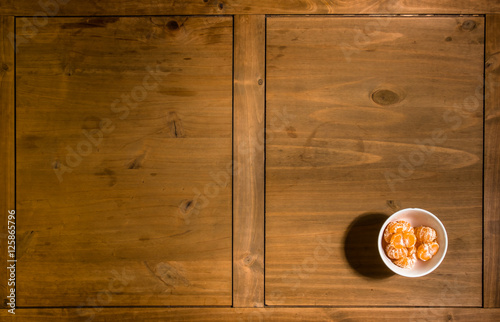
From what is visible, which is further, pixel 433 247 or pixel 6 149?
pixel 6 149

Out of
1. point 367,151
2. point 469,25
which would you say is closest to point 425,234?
point 367,151

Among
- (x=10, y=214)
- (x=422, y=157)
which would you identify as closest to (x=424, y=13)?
(x=422, y=157)

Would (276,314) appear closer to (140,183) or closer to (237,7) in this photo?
(140,183)

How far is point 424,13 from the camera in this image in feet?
4.86

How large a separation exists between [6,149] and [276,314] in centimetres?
147

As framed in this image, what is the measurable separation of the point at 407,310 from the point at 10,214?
190 cm

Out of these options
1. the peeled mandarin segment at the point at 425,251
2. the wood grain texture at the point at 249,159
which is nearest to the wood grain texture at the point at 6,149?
the wood grain texture at the point at 249,159

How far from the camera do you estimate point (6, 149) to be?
4.92 feet

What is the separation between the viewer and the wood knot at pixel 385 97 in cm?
148

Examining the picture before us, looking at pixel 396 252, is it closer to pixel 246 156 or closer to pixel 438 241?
pixel 438 241

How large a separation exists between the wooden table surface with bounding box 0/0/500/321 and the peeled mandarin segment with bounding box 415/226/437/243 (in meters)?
0.13

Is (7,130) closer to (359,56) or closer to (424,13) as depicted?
(359,56)

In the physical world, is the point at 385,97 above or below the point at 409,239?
above

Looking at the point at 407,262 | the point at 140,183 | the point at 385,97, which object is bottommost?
the point at 407,262
